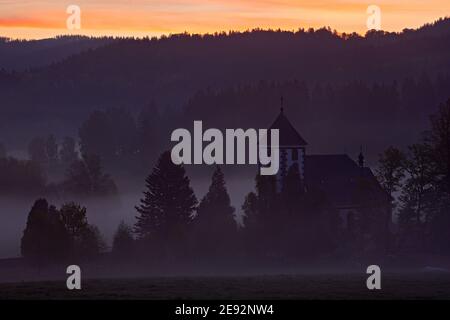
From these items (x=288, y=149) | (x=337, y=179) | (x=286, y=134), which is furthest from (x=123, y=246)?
(x=337, y=179)

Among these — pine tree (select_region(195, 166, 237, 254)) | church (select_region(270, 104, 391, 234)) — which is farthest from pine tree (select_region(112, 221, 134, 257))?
church (select_region(270, 104, 391, 234))

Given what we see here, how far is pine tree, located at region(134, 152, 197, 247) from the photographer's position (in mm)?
84562

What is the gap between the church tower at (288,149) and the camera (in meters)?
95.1

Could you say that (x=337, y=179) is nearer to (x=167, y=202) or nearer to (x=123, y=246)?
(x=167, y=202)

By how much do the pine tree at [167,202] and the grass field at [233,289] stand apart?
3173 cm

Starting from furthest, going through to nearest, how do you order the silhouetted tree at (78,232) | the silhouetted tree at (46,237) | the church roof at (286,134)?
the church roof at (286,134)
the silhouetted tree at (78,232)
the silhouetted tree at (46,237)

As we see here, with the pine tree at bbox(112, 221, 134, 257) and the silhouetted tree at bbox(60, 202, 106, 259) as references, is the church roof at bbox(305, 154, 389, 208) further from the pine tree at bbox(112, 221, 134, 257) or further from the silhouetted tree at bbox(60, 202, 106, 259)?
the silhouetted tree at bbox(60, 202, 106, 259)

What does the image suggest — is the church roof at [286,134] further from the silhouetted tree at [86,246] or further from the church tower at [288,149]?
the silhouetted tree at [86,246]

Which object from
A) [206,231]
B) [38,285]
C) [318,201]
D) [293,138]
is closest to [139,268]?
[206,231]

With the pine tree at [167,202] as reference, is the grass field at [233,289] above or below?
below

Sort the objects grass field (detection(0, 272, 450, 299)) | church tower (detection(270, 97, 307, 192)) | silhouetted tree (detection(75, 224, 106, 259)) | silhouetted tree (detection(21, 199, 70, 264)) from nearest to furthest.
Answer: grass field (detection(0, 272, 450, 299)), silhouetted tree (detection(21, 199, 70, 264)), silhouetted tree (detection(75, 224, 106, 259)), church tower (detection(270, 97, 307, 192))

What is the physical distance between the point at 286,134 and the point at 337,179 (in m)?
5.89

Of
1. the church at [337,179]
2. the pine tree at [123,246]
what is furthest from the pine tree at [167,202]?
the church at [337,179]

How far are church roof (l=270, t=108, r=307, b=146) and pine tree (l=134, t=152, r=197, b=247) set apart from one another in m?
13.5
